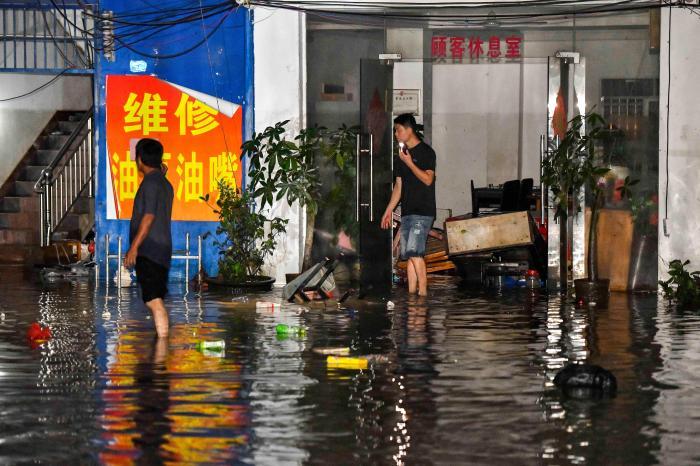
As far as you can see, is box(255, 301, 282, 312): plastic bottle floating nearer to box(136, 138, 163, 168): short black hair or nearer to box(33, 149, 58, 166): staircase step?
box(136, 138, 163, 168): short black hair

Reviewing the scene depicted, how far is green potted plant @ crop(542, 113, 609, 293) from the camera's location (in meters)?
14.7

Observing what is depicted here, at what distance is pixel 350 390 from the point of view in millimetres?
8250

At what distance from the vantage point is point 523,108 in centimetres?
2066

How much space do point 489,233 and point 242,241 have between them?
3.04 m

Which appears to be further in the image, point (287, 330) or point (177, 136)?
point (177, 136)

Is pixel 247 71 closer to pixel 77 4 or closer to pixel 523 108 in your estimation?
pixel 77 4

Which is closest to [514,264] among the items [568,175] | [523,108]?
[568,175]

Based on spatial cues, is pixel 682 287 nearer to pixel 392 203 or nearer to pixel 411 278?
pixel 411 278

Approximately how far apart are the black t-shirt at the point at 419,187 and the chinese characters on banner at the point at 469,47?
Result: 1846mm

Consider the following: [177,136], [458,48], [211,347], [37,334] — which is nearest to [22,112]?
[177,136]

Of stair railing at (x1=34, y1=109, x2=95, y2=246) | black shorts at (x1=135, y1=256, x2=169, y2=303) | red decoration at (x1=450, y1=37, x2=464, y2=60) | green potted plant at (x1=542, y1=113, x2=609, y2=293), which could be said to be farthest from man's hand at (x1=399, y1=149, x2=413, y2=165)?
stair railing at (x1=34, y1=109, x2=95, y2=246)

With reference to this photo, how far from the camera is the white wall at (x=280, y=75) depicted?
15.5 metres

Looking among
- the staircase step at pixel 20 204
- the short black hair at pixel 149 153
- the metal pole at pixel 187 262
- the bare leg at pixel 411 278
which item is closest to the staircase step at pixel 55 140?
the staircase step at pixel 20 204

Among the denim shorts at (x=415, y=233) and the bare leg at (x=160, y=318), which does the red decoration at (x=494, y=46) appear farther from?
the bare leg at (x=160, y=318)
